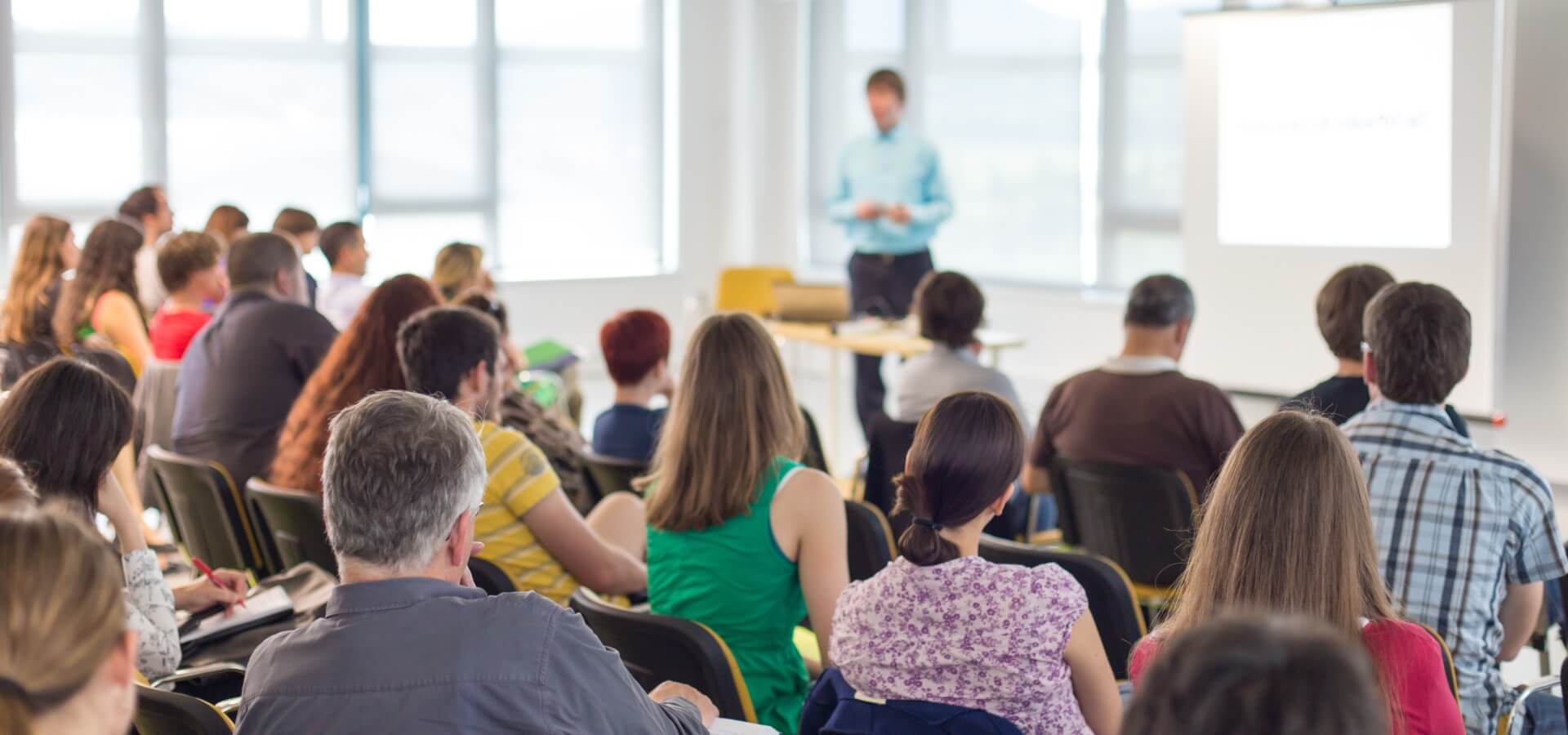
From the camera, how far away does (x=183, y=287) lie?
16.4ft

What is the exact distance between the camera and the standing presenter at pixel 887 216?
7.33 meters

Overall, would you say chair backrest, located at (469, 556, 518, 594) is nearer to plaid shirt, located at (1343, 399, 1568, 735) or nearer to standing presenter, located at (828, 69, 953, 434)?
plaid shirt, located at (1343, 399, 1568, 735)

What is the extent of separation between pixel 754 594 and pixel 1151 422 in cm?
151

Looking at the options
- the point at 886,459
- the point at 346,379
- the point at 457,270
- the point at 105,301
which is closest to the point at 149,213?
the point at 105,301

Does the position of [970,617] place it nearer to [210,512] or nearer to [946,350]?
[210,512]

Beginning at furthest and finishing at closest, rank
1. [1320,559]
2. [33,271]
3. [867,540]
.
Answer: [33,271], [867,540], [1320,559]

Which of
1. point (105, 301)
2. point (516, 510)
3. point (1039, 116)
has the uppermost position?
point (1039, 116)

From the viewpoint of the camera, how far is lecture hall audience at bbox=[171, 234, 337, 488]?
4191mm

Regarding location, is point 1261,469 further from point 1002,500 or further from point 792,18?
point 792,18

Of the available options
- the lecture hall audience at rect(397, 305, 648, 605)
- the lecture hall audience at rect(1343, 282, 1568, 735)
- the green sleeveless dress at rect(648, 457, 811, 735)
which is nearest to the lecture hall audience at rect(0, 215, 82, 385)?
the lecture hall audience at rect(397, 305, 648, 605)

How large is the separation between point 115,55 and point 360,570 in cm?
791

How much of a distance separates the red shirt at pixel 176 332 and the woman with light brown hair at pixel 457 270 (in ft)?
3.09

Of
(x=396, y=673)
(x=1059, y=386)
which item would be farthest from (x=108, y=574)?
(x=1059, y=386)

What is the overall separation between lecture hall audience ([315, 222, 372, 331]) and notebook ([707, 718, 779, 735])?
14.5 feet
